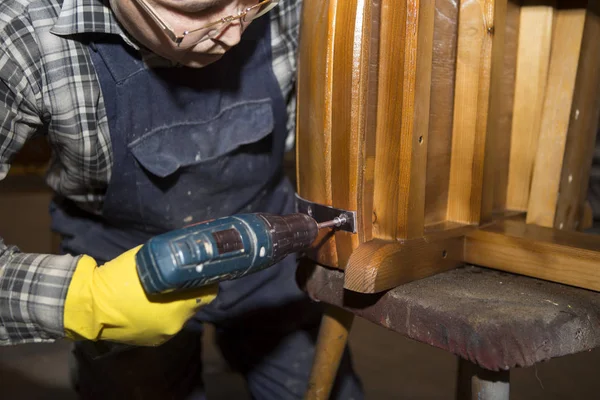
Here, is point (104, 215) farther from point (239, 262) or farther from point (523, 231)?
point (523, 231)

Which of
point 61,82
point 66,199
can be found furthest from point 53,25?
point 66,199

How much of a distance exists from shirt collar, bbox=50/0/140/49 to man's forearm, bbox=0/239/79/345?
1.01ft

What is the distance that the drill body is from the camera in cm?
62

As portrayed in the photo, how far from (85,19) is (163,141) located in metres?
0.21

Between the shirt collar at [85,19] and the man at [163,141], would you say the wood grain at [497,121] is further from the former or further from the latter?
the shirt collar at [85,19]

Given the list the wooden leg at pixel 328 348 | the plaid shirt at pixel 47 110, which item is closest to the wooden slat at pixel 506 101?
the wooden leg at pixel 328 348

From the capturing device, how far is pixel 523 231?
31.3 inches

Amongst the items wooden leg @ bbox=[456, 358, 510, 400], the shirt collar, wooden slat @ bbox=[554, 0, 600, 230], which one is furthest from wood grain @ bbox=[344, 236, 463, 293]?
the shirt collar

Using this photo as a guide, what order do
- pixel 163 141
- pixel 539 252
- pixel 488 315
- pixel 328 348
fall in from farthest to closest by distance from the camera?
pixel 163 141 < pixel 328 348 < pixel 539 252 < pixel 488 315

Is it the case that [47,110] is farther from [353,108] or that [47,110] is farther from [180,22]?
[353,108]

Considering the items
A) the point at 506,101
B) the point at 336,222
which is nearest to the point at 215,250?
the point at 336,222

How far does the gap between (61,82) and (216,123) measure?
0.25 metres

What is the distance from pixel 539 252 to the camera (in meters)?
0.73

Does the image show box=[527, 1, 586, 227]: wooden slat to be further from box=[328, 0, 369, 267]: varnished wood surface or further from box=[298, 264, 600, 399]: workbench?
box=[328, 0, 369, 267]: varnished wood surface
